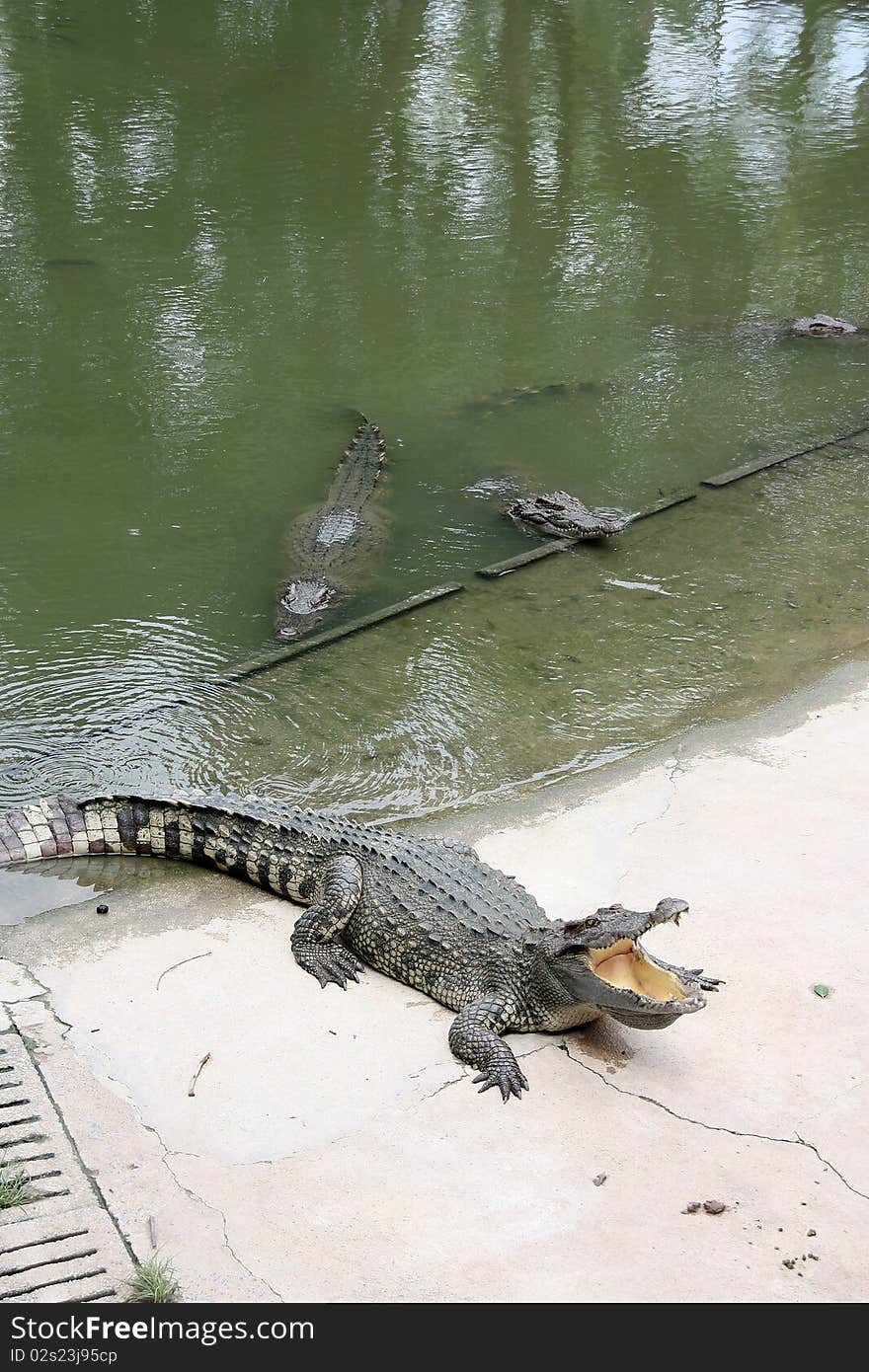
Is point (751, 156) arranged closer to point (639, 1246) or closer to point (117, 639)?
point (117, 639)

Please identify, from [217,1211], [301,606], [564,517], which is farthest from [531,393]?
[217,1211]

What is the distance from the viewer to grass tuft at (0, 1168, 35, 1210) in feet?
11.3

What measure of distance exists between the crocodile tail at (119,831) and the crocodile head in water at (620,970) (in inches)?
67.2

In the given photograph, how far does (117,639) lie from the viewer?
7.88 metres

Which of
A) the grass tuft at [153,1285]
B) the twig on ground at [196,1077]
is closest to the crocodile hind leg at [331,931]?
the twig on ground at [196,1077]

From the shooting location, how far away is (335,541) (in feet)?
29.7

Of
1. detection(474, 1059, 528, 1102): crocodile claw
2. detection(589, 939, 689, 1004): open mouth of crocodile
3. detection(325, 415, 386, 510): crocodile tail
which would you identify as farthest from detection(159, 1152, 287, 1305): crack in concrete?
detection(325, 415, 386, 510): crocodile tail

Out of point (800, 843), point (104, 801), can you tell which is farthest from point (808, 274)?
point (104, 801)

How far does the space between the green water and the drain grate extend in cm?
274

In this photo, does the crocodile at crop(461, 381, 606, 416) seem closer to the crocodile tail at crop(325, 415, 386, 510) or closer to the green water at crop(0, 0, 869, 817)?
the green water at crop(0, 0, 869, 817)

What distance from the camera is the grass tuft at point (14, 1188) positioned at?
A: 136 inches

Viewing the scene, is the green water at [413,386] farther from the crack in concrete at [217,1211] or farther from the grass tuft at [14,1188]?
the grass tuft at [14,1188]

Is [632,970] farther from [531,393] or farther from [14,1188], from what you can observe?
[531,393]
